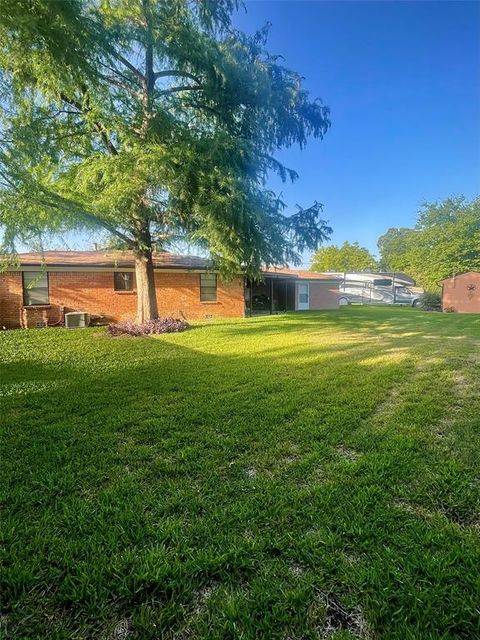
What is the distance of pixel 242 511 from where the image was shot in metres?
2.24

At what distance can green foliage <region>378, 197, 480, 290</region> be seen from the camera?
27469 mm

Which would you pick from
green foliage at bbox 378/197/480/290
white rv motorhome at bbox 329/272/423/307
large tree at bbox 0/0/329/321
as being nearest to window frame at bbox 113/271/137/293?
large tree at bbox 0/0/329/321

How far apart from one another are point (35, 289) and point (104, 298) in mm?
2652

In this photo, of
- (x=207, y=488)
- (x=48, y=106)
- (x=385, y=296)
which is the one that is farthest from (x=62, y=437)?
(x=385, y=296)

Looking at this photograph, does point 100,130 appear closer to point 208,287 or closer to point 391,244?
point 208,287

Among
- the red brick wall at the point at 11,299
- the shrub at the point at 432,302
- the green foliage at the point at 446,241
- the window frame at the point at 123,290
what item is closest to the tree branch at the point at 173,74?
the window frame at the point at 123,290

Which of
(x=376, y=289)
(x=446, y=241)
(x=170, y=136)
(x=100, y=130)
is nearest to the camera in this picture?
(x=170, y=136)

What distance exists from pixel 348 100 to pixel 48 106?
862 cm

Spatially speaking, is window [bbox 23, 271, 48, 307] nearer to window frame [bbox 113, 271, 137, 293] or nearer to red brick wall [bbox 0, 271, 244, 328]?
red brick wall [bbox 0, 271, 244, 328]

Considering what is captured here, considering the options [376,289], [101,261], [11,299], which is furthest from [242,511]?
[376,289]

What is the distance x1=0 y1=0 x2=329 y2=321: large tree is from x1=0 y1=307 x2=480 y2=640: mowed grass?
5138 mm

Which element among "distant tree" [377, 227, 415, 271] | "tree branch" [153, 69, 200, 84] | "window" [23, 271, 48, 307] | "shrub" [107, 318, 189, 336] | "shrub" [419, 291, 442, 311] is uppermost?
"distant tree" [377, 227, 415, 271]

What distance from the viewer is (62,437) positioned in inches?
136

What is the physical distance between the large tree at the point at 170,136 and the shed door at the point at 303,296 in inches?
495
